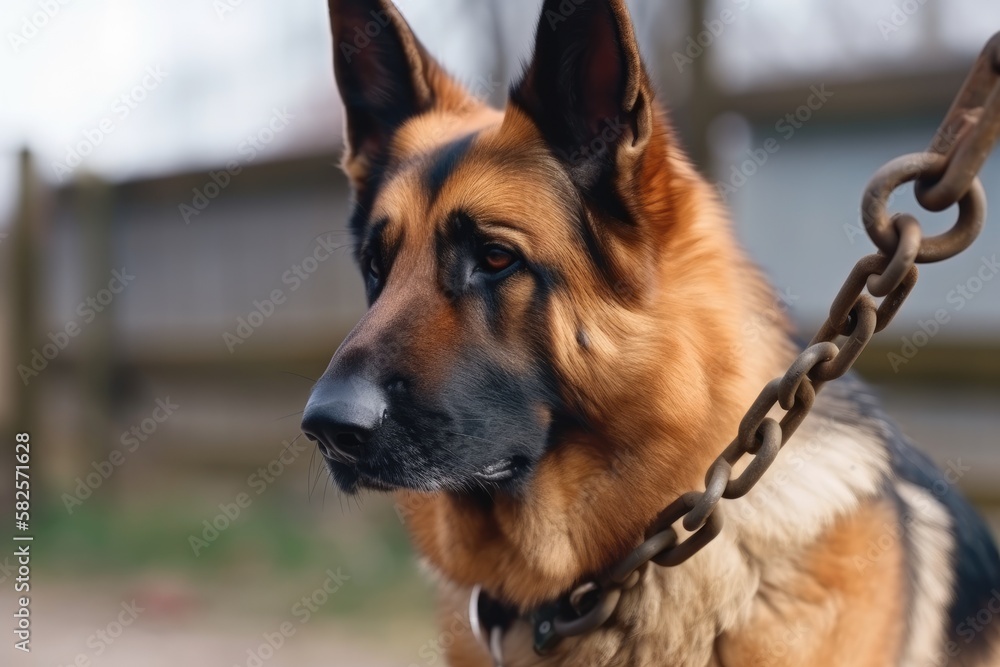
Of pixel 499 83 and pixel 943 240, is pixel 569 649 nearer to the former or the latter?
pixel 943 240

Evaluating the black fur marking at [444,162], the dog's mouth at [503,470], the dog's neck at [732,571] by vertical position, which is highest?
the black fur marking at [444,162]

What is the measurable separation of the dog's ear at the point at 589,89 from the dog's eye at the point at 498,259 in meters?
0.27

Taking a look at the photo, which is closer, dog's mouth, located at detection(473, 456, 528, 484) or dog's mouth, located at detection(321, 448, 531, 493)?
dog's mouth, located at detection(321, 448, 531, 493)

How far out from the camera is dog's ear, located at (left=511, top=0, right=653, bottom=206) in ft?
6.25

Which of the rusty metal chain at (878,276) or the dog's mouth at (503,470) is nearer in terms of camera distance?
the rusty metal chain at (878,276)

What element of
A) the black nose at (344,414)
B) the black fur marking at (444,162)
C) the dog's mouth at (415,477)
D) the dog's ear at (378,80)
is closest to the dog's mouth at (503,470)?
the dog's mouth at (415,477)

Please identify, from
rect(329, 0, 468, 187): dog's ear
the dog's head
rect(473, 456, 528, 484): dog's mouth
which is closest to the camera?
the dog's head

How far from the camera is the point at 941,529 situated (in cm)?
239

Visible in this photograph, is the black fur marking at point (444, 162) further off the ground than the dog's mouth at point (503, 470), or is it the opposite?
the black fur marking at point (444, 162)

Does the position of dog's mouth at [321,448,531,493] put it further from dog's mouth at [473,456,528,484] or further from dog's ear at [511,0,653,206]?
dog's ear at [511,0,653,206]

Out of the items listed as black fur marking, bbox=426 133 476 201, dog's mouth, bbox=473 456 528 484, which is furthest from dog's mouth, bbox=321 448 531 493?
black fur marking, bbox=426 133 476 201

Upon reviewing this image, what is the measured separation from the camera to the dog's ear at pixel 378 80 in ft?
7.85

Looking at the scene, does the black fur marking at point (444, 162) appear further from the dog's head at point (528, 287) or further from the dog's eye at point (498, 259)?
the dog's eye at point (498, 259)

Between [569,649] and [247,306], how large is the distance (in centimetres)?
614
